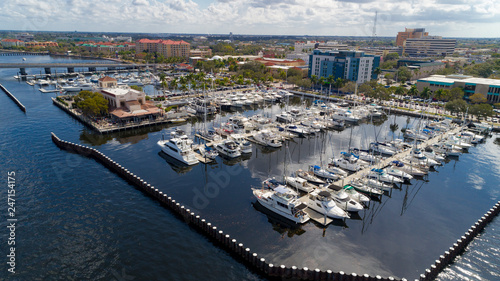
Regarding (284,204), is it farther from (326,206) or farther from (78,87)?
(78,87)

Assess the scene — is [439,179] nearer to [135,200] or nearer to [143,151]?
[135,200]

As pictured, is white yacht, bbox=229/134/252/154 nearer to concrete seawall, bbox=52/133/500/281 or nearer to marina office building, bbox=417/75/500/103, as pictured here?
concrete seawall, bbox=52/133/500/281

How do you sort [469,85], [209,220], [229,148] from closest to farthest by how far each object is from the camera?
[209,220] → [229,148] → [469,85]

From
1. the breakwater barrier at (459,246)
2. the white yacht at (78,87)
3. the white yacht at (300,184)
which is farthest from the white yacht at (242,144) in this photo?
the white yacht at (78,87)

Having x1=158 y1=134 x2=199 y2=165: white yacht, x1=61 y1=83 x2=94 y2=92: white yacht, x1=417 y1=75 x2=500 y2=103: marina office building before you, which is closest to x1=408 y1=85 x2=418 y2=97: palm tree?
x1=417 y1=75 x2=500 y2=103: marina office building

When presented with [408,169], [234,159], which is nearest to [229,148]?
[234,159]

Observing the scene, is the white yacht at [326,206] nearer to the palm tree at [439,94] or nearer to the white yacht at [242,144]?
the white yacht at [242,144]

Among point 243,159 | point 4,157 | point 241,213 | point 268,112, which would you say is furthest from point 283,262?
point 268,112
